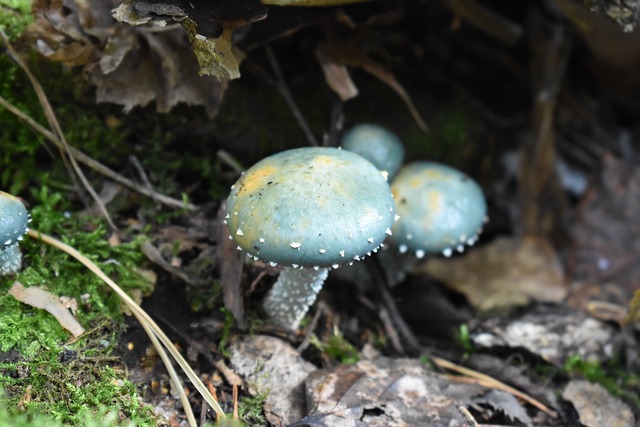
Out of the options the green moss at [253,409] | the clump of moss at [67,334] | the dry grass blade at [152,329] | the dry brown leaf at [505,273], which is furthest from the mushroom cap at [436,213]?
the clump of moss at [67,334]

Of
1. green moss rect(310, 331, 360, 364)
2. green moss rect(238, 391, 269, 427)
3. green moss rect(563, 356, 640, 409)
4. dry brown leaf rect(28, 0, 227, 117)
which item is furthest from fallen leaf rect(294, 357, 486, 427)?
dry brown leaf rect(28, 0, 227, 117)

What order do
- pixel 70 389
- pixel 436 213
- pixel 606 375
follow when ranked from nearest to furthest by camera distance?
pixel 70 389, pixel 436 213, pixel 606 375

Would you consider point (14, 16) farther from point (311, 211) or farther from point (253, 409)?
point (253, 409)

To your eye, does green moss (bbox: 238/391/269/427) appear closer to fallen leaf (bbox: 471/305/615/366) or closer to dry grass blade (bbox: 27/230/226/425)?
dry grass blade (bbox: 27/230/226/425)

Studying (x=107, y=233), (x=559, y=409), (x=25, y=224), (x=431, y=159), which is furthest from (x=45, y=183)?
(x=559, y=409)

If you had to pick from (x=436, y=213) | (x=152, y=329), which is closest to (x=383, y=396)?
(x=436, y=213)

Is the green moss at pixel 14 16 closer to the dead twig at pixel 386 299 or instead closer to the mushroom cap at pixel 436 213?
the mushroom cap at pixel 436 213
